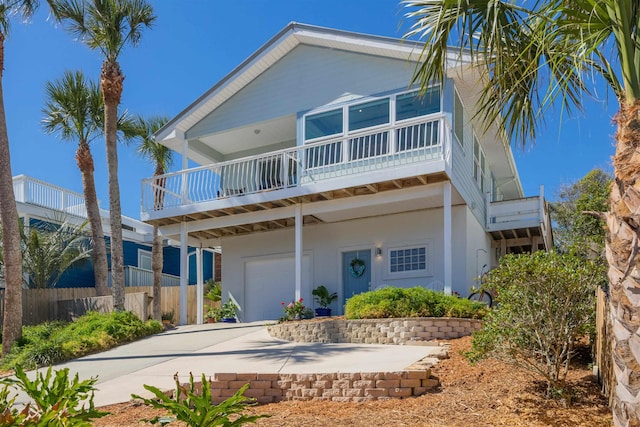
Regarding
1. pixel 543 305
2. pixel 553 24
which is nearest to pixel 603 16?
pixel 553 24

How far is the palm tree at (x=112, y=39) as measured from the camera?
15.0 meters

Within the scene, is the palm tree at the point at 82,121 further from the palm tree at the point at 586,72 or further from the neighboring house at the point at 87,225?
the palm tree at the point at 586,72

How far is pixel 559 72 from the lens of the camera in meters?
5.34

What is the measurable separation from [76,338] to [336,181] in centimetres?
636

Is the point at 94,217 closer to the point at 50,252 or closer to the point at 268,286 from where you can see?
A: the point at 50,252

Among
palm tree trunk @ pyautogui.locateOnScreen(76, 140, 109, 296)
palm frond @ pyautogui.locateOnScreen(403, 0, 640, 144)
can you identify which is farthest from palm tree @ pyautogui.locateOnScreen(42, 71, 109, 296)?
palm frond @ pyautogui.locateOnScreen(403, 0, 640, 144)

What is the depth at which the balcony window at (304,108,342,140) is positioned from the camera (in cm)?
1412

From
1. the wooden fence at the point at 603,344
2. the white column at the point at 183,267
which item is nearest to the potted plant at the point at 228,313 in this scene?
the white column at the point at 183,267

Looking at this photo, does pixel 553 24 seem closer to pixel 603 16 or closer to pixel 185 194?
pixel 603 16

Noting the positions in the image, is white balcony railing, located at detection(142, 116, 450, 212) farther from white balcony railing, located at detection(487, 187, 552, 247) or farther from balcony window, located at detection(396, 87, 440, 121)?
white balcony railing, located at detection(487, 187, 552, 247)

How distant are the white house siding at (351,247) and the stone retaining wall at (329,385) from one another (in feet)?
21.8

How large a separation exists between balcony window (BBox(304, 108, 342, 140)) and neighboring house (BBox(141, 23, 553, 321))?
3cm

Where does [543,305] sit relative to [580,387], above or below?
above

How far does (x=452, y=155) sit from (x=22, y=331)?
10.3 meters
